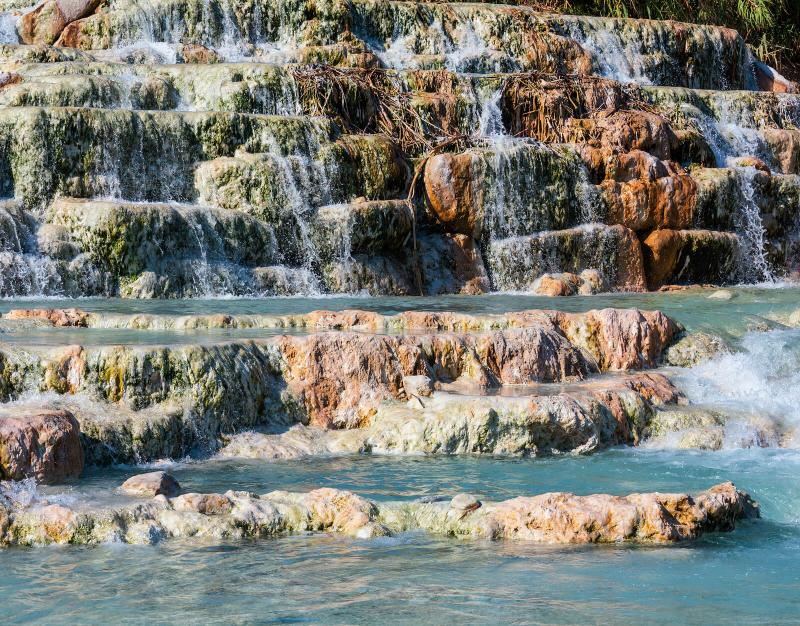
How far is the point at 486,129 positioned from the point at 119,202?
21.2ft

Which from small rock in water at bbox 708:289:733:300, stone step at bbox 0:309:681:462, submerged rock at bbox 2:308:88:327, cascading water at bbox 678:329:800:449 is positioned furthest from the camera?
small rock in water at bbox 708:289:733:300

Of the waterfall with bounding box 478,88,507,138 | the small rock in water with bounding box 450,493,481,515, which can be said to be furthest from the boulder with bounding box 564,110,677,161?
the small rock in water with bounding box 450,493,481,515

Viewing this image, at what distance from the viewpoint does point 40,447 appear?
7238mm

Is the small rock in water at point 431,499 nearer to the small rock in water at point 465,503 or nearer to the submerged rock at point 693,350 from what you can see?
the small rock in water at point 465,503

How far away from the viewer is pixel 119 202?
14570 mm

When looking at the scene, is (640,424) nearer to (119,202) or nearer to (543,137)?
(119,202)

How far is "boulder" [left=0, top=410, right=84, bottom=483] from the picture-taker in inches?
280

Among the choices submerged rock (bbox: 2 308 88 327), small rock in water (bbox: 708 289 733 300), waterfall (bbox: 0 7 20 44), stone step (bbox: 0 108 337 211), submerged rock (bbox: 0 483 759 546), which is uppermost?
waterfall (bbox: 0 7 20 44)

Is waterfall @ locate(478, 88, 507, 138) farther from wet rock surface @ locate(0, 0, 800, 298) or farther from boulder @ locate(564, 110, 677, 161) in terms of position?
boulder @ locate(564, 110, 677, 161)

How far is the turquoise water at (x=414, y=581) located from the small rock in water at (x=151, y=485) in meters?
0.76

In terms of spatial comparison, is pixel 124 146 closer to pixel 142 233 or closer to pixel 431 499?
pixel 142 233

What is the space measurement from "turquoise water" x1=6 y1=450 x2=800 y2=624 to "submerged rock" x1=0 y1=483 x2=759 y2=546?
115mm

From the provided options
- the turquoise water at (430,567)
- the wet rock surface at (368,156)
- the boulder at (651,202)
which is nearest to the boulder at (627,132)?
the wet rock surface at (368,156)

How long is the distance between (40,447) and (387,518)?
2169 mm
